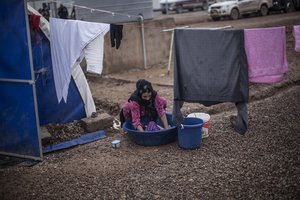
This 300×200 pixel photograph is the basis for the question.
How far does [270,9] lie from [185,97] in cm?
1700

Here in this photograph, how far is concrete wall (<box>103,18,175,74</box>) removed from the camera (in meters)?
12.0

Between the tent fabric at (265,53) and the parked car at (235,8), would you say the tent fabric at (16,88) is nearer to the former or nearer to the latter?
the tent fabric at (265,53)

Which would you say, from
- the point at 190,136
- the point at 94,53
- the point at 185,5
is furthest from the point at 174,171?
the point at 185,5

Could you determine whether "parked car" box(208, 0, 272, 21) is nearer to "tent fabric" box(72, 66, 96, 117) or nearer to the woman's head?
"tent fabric" box(72, 66, 96, 117)

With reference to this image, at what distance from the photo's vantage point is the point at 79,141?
647 centimetres

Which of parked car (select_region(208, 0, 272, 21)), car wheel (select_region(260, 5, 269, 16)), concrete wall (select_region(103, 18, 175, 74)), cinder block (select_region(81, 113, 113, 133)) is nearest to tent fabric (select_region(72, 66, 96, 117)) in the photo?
cinder block (select_region(81, 113, 113, 133))

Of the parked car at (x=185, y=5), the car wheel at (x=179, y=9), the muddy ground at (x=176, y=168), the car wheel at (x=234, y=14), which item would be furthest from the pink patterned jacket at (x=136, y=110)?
the car wheel at (x=179, y=9)

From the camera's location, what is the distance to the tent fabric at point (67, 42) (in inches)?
238

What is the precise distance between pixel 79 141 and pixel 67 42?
1.72 m

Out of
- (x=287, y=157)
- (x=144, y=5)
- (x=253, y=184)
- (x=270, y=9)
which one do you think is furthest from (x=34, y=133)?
(x=270, y=9)

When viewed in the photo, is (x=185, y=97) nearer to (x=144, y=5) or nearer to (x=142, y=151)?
(x=142, y=151)

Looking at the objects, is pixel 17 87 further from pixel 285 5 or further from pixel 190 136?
pixel 285 5

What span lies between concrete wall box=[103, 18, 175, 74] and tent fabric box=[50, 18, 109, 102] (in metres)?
5.36

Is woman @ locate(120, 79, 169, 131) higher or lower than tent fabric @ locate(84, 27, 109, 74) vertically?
lower
